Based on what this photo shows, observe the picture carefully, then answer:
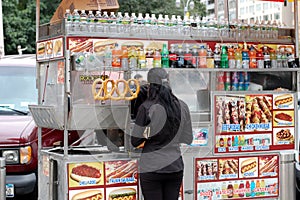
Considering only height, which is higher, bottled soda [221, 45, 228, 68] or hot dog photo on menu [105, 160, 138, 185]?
bottled soda [221, 45, 228, 68]

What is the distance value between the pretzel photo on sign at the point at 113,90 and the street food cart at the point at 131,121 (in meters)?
0.01

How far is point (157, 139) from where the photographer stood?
18.5 feet

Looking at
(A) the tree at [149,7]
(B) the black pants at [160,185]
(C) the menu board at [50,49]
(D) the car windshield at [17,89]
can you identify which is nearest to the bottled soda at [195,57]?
(B) the black pants at [160,185]

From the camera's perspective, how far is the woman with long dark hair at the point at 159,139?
5641mm

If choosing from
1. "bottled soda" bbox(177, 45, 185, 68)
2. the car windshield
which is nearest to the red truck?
the car windshield

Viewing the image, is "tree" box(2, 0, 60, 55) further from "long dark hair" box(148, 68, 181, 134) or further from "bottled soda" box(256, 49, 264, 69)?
"long dark hair" box(148, 68, 181, 134)

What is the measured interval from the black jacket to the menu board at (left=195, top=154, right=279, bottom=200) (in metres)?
0.84

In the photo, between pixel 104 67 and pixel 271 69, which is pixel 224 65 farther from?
pixel 104 67

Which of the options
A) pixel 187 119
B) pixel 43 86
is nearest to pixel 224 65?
pixel 187 119

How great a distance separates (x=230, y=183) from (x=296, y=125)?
107 cm

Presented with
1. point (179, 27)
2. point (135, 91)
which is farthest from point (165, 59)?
point (179, 27)

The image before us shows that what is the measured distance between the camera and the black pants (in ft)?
18.5

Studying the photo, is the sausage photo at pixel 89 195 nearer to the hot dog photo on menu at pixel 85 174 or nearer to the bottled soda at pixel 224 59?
the hot dog photo on menu at pixel 85 174

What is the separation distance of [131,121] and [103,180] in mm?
660
